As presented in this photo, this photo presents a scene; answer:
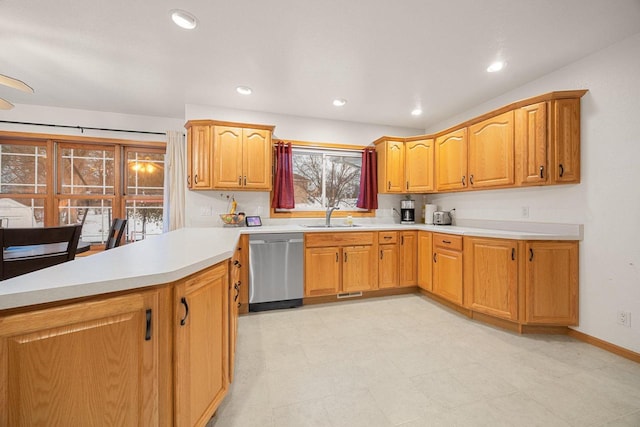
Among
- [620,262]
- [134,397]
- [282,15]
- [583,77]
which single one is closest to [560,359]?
[620,262]

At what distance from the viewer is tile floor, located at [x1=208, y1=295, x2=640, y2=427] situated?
1.41m

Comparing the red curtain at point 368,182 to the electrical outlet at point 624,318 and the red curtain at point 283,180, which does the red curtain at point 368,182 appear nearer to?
the red curtain at point 283,180

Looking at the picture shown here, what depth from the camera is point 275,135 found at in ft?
11.6

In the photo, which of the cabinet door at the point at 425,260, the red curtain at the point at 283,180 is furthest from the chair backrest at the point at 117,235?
the cabinet door at the point at 425,260

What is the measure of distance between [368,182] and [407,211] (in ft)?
2.56

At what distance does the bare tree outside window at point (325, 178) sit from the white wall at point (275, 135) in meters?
0.23

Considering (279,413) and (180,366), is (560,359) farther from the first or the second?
(180,366)

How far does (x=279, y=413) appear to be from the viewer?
143 centimetres

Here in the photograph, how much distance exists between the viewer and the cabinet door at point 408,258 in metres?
3.34

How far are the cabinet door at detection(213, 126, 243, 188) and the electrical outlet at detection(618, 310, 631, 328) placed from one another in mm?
3827

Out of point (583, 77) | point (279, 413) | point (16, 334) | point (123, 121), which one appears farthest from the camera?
point (123, 121)

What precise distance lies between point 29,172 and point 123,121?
1356mm

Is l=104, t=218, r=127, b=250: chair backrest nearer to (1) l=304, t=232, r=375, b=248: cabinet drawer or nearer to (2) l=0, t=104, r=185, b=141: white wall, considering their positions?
(2) l=0, t=104, r=185, b=141: white wall

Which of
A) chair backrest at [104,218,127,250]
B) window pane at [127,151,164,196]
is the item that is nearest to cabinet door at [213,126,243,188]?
chair backrest at [104,218,127,250]
